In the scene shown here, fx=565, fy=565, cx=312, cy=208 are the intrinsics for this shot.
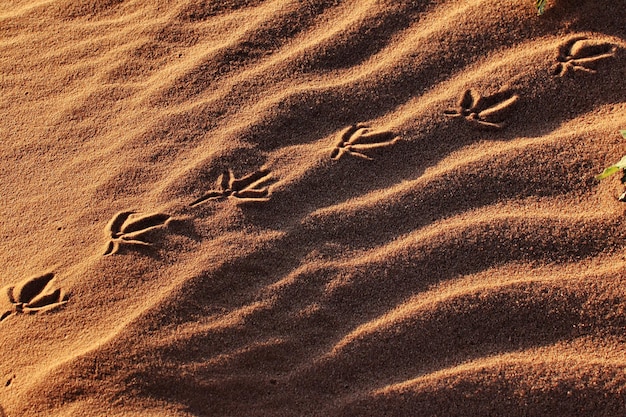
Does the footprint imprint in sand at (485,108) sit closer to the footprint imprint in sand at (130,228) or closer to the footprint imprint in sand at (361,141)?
the footprint imprint in sand at (361,141)

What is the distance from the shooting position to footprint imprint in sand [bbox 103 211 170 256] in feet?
6.10

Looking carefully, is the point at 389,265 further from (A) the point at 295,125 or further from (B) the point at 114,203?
(B) the point at 114,203

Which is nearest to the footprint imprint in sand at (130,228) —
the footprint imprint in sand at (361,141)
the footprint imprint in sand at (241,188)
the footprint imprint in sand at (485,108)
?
the footprint imprint in sand at (241,188)

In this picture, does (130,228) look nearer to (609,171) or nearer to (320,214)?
(320,214)

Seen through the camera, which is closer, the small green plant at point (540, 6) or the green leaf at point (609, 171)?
the green leaf at point (609, 171)

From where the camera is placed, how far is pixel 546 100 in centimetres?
188

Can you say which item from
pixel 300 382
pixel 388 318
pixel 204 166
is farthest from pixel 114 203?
pixel 388 318

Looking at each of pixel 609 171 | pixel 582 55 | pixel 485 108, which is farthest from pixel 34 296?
pixel 582 55

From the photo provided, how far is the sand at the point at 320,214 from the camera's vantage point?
5.52ft

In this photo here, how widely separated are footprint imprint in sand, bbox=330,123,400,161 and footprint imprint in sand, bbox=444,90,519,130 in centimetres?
22

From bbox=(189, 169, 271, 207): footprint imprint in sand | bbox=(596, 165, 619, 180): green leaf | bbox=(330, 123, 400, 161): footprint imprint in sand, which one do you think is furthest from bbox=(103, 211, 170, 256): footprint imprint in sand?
bbox=(596, 165, 619, 180): green leaf

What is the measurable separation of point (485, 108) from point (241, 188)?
2.84ft

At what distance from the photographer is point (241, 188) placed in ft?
6.26

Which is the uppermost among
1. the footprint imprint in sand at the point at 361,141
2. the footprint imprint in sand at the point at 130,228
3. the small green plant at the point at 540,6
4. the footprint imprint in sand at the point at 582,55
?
the small green plant at the point at 540,6
